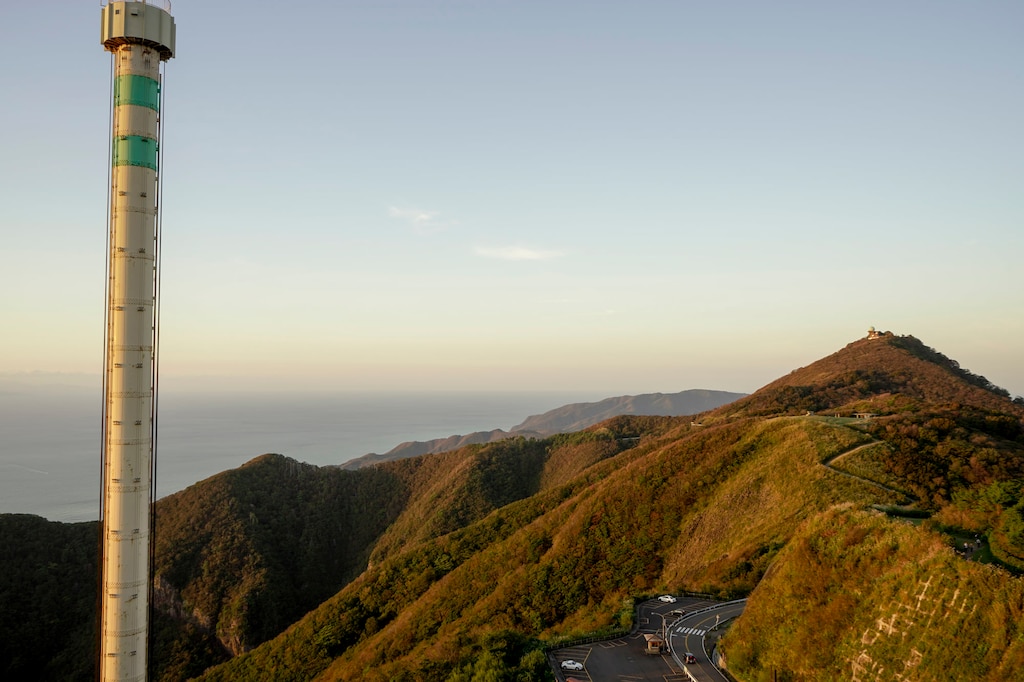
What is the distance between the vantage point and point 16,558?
241ft

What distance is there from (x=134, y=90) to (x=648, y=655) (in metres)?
36.1

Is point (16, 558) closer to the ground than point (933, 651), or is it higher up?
closer to the ground

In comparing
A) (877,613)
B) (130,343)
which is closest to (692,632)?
(877,613)

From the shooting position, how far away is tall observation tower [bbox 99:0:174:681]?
29516 mm

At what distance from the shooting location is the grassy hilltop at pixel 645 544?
23.5 metres

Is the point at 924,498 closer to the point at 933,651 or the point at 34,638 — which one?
the point at 933,651

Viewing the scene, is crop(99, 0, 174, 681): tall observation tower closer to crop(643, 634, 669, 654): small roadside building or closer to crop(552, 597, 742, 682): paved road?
crop(552, 597, 742, 682): paved road

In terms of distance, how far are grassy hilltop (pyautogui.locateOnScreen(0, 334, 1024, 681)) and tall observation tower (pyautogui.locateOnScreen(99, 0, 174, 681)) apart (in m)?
13.6

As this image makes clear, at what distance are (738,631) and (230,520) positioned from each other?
262 feet

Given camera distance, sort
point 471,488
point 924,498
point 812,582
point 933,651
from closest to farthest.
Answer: point 933,651 < point 812,582 < point 924,498 < point 471,488

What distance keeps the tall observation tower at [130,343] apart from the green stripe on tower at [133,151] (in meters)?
0.05

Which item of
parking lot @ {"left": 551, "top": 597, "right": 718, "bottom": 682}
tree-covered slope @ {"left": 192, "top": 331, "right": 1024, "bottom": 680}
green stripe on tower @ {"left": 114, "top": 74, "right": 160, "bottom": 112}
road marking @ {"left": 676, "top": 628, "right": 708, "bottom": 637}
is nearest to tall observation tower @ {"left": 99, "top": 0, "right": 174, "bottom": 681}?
green stripe on tower @ {"left": 114, "top": 74, "right": 160, "bottom": 112}

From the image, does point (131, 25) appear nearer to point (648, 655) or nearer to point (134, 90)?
point (134, 90)

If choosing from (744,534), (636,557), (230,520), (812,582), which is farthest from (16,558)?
(812,582)
